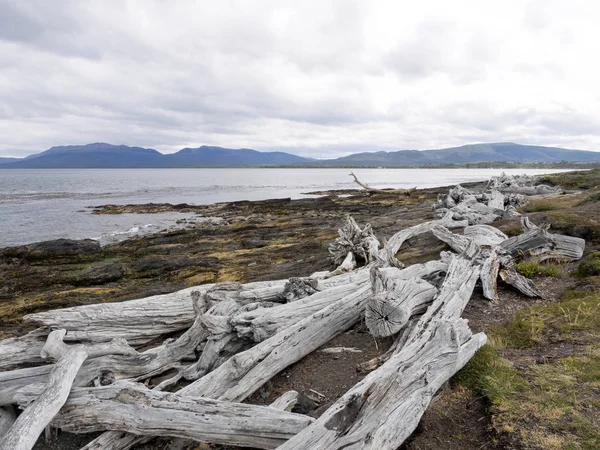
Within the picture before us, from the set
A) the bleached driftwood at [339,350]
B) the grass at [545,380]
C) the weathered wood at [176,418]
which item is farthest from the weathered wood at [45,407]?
the grass at [545,380]

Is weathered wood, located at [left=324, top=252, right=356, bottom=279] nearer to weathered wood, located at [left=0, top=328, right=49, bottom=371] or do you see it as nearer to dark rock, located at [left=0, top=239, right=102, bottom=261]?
weathered wood, located at [left=0, top=328, right=49, bottom=371]

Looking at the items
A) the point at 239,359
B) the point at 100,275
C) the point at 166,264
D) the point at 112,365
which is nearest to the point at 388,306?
the point at 239,359

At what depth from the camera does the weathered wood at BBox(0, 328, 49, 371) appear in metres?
5.88

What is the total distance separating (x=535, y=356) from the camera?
565 cm

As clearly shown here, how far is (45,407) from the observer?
4.33 metres

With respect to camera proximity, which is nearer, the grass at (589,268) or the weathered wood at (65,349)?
the weathered wood at (65,349)

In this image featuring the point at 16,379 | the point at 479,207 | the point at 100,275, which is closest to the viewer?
the point at 16,379

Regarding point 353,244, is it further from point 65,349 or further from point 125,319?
point 65,349

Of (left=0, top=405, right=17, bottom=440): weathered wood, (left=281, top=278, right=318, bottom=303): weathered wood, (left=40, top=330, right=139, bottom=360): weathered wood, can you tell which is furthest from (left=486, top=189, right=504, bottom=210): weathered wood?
(left=0, top=405, right=17, bottom=440): weathered wood

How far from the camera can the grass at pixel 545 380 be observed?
3918mm

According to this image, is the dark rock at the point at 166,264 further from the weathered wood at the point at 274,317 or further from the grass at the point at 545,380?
the grass at the point at 545,380

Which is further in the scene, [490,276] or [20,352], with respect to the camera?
[490,276]

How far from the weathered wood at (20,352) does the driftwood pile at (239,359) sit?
17 mm

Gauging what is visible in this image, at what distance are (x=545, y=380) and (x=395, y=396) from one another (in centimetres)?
214
